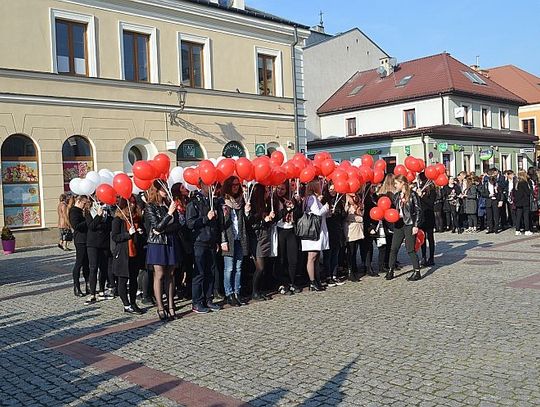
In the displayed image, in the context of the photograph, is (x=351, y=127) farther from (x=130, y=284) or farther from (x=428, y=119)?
(x=130, y=284)

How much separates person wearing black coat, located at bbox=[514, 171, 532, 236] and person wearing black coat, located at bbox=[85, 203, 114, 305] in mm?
12388

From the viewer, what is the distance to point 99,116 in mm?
20531

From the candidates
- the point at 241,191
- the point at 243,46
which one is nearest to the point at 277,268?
the point at 241,191

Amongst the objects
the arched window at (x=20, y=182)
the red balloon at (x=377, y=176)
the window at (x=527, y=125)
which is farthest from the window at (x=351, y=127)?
the red balloon at (x=377, y=176)

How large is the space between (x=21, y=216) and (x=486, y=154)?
100 ft

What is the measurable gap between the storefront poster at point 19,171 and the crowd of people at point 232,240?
9799 mm

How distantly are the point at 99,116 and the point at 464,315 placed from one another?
16.2 metres

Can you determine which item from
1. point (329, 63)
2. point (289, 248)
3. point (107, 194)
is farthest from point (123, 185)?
point (329, 63)

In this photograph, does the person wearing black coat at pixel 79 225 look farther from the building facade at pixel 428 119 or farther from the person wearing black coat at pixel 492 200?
the building facade at pixel 428 119

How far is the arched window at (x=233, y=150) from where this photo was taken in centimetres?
2441

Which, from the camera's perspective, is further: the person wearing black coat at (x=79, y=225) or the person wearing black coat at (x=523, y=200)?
the person wearing black coat at (x=523, y=200)

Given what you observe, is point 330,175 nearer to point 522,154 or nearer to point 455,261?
point 455,261

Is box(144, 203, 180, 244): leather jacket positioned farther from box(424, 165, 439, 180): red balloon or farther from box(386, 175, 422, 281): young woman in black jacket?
box(424, 165, 439, 180): red balloon

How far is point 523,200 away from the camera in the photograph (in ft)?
56.0
